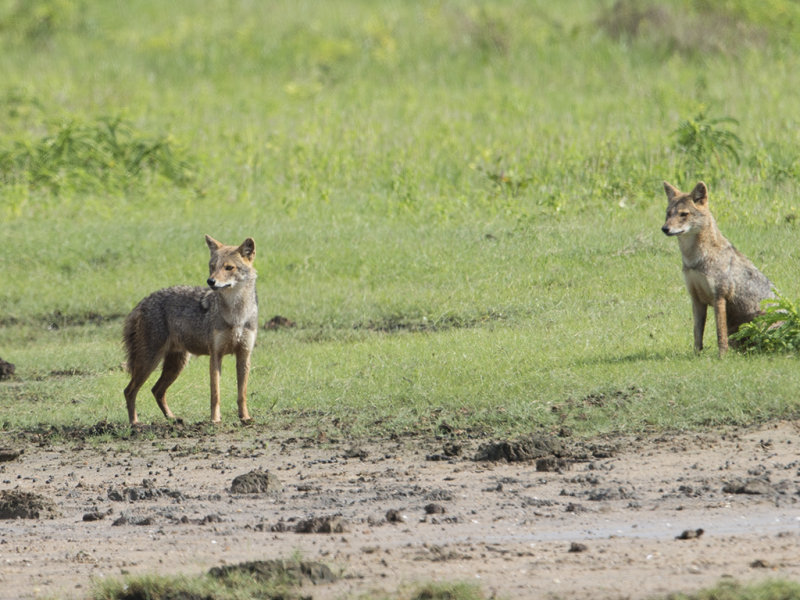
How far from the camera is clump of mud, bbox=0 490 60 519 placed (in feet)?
25.7

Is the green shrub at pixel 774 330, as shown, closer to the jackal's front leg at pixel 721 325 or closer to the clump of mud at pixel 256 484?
the jackal's front leg at pixel 721 325

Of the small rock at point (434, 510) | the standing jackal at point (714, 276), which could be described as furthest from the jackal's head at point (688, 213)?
the small rock at point (434, 510)

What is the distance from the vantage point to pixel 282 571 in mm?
6094

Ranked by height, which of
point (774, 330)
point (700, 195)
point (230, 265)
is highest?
point (700, 195)

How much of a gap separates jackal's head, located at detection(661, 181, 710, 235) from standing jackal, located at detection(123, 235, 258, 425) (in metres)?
3.60

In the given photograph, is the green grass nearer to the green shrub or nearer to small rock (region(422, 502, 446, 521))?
small rock (region(422, 502, 446, 521))

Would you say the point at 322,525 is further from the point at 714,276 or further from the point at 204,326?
the point at 714,276

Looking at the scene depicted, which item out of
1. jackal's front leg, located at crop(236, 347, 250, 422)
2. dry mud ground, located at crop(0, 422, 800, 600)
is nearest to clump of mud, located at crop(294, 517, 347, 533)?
dry mud ground, located at crop(0, 422, 800, 600)

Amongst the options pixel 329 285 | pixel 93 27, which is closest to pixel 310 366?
pixel 329 285

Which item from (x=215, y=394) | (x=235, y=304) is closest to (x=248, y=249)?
(x=235, y=304)

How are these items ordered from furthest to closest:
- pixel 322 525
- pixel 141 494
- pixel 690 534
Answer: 1. pixel 141 494
2. pixel 322 525
3. pixel 690 534

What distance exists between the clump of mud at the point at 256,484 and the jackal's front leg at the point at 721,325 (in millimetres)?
4143

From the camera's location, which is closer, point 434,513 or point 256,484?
point 434,513

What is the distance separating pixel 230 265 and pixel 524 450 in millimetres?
3427
